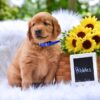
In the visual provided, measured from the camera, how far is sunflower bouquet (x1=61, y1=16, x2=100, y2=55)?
1610 mm

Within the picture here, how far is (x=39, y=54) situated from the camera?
1.60 meters

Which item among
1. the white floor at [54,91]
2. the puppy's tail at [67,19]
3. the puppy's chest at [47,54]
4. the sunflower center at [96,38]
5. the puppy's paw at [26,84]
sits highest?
the puppy's tail at [67,19]

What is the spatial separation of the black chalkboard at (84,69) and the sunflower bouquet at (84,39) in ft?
0.14

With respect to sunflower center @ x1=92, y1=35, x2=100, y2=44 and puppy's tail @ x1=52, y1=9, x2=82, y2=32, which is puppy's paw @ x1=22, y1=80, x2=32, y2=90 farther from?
puppy's tail @ x1=52, y1=9, x2=82, y2=32

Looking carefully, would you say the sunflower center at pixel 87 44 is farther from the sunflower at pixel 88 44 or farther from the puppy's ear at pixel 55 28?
the puppy's ear at pixel 55 28

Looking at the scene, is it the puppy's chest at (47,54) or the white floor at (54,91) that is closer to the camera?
the white floor at (54,91)

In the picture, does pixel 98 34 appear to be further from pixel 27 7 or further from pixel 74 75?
pixel 27 7

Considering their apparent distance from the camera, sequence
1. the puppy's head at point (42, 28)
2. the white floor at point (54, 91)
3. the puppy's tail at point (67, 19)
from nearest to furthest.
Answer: the white floor at point (54, 91) < the puppy's head at point (42, 28) < the puppy's tail at point (67, 19)

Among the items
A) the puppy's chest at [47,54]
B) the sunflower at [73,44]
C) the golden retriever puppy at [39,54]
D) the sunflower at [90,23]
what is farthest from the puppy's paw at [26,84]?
the sunflower at [90,23]

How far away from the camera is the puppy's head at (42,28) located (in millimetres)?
1549

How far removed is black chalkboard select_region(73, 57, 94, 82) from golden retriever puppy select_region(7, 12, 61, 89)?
0.10 meters

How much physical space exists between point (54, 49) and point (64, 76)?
0.12 m

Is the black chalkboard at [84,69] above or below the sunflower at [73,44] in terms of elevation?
below

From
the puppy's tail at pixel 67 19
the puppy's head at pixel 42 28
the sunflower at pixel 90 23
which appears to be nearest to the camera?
the puppy's head at pixel 42 28
